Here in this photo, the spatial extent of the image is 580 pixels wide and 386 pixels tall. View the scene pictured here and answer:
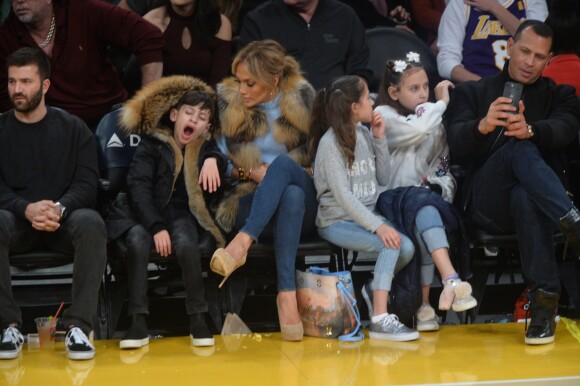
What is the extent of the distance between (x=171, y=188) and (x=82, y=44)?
110 centimetres

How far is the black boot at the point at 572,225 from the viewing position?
4.89 m

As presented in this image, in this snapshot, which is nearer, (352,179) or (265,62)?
(352,179)

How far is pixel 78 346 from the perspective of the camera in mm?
4742

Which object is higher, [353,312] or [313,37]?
[313,37]

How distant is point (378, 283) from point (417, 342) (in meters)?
0.33

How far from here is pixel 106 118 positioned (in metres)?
5.60

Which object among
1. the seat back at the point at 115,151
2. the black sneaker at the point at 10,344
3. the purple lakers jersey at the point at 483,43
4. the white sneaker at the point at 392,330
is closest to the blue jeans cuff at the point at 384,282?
the white sneaker at the point at 392,330

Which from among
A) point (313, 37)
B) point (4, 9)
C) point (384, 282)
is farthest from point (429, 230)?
point (4, 9)

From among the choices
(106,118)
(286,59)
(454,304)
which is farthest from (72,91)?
(454,304)

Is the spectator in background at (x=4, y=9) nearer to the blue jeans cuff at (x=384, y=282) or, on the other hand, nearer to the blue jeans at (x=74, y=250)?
the blue jeans at (x=74, y=250)

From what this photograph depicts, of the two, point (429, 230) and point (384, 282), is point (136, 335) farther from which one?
point (429, 230)

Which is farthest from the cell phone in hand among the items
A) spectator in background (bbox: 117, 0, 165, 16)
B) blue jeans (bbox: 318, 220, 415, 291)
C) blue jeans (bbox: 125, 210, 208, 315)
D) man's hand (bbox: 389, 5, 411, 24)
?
spectator in background (bbox: 117, 0, 165, 16)

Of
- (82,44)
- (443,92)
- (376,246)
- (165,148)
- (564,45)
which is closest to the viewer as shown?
(376,246)

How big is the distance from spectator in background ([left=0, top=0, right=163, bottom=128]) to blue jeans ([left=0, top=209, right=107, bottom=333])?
3.20 ft
